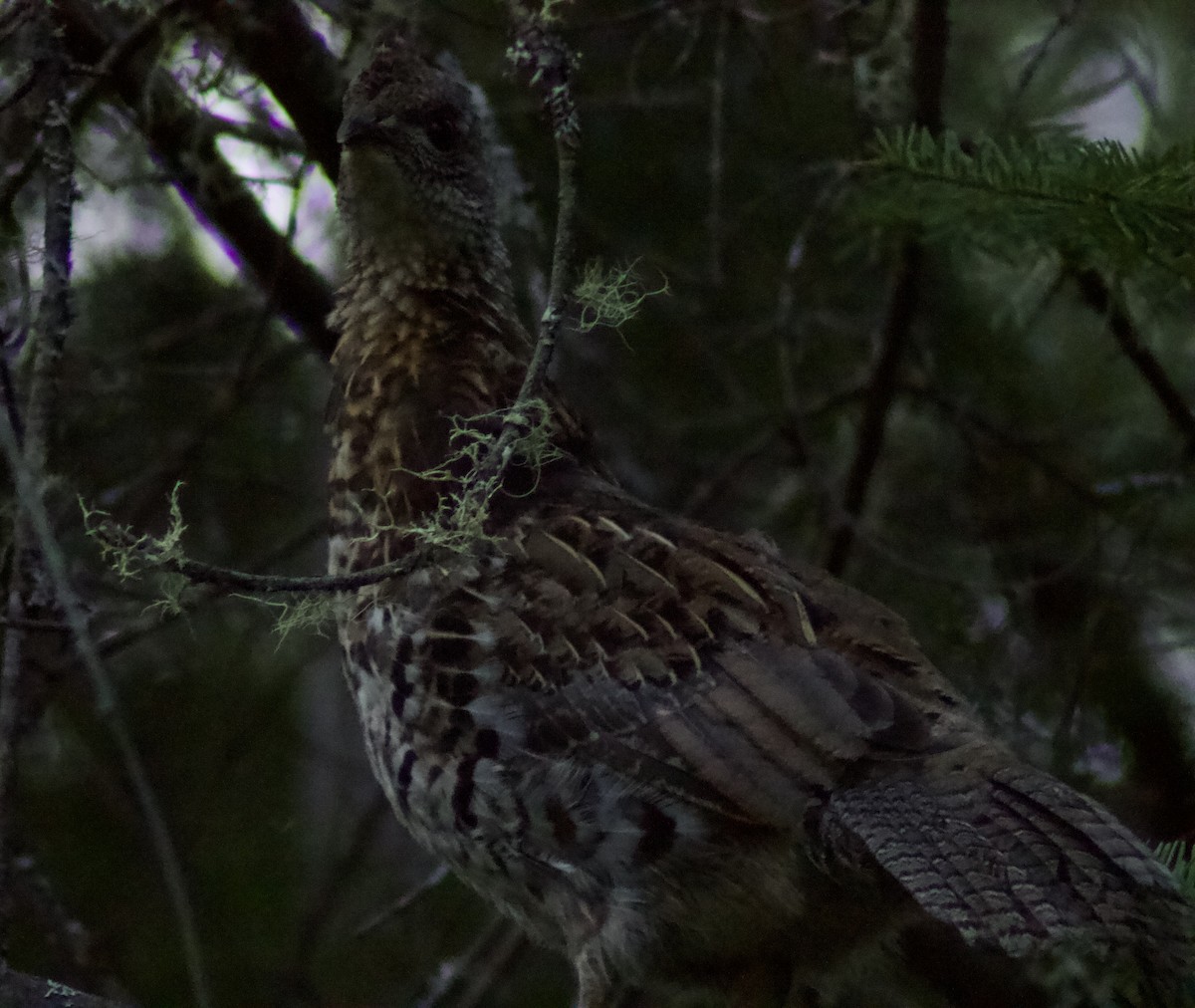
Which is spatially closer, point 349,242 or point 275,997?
point 349,242

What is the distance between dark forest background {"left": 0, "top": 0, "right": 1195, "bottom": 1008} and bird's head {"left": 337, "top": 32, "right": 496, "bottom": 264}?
Answer: 0.64ft

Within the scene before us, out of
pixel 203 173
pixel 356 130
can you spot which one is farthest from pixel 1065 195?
pixel 203 173

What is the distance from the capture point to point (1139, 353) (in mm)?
3574

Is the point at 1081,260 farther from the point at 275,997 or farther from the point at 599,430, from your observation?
the point at 275,997

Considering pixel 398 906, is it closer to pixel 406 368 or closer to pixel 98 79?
pixel 406 368

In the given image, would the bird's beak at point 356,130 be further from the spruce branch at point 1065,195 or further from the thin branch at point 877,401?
the thin branch at point 877,401

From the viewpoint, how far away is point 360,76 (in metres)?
3.31

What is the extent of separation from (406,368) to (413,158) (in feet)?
1.48

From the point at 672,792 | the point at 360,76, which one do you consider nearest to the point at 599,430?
the point at 360,76

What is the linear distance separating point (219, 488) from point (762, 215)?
176 centimetres

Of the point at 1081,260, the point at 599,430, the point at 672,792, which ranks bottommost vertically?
the point at 672,792

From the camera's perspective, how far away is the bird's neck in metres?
3.33

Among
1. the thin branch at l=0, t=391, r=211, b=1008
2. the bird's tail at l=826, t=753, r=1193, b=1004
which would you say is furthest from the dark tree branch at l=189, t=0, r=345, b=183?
the bird's tail at l=826, t=753, r=1193, b=1004

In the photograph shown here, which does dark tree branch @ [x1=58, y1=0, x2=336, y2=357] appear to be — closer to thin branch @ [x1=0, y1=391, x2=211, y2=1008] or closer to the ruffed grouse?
the ruffed grouse
